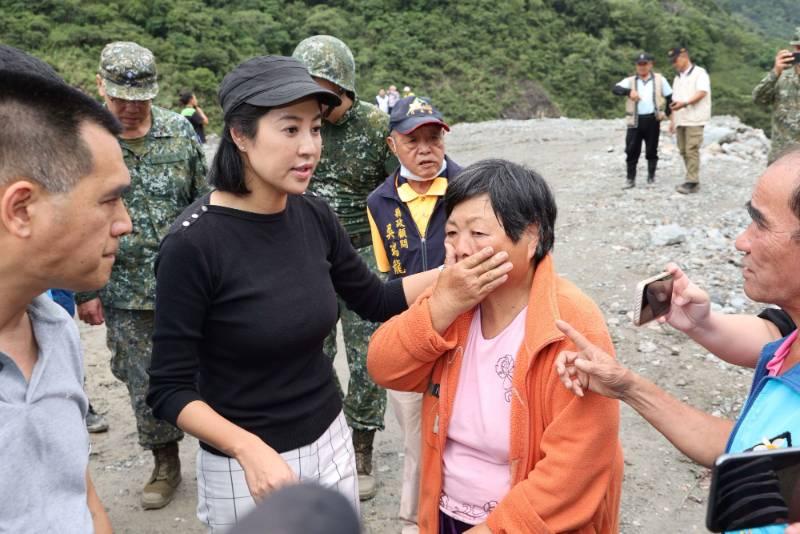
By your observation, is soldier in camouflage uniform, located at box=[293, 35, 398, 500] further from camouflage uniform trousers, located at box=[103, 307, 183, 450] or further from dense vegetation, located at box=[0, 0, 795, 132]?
dense vegetation, located at box=[0, 0, 795, 132]

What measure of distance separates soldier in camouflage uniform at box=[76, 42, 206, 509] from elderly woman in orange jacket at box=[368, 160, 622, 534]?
1959 millimetres

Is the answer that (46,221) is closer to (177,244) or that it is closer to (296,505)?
(177,244)

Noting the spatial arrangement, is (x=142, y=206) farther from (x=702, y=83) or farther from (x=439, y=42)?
(x=439, y=42)

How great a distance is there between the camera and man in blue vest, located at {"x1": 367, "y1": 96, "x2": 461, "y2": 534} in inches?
141

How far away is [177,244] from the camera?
2107 mm

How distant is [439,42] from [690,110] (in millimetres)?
28044

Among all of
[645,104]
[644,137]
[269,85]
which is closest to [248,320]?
[269,85]

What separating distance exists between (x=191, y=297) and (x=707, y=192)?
985 centimetres

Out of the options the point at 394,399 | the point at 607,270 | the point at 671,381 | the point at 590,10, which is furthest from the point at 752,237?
the point at 590,10

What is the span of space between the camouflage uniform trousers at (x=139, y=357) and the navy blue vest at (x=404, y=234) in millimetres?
1398

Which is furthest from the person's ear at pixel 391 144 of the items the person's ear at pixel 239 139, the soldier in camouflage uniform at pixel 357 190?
the person's ear at pixel 239 139

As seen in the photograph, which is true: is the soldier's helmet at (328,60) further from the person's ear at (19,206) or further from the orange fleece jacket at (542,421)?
the person's ear at (19,206)

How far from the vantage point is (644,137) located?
1078 centimetres

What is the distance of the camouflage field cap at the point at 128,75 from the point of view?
12.1ft
